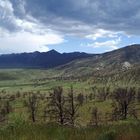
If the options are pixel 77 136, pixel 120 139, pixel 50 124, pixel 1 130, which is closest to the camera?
pixel 120 139

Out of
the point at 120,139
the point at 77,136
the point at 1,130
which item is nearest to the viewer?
the point at 120,139

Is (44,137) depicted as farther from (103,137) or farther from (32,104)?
(32,104)

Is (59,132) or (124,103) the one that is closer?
(59,132)

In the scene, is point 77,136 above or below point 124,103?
above

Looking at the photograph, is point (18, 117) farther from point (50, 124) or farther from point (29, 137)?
point (29, 137)

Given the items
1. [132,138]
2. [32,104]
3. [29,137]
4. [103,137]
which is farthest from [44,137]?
[32,104]

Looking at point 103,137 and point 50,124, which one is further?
point 50,124

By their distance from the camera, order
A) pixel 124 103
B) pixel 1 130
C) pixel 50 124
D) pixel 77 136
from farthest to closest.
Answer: pixel 124 103, pixel 50 124, pixel 1 130, pixel 77 136

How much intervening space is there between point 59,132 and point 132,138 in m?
2.32

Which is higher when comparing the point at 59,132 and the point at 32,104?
the point at 59,132

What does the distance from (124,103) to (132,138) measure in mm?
118935

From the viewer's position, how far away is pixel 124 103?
127625 mm

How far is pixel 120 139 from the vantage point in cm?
1027

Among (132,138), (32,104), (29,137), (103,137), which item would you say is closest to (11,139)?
(29,137)
